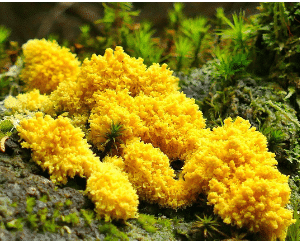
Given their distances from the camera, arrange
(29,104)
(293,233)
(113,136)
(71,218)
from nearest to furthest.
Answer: (71,218) < (293,233) < (113,136) < (29,104)

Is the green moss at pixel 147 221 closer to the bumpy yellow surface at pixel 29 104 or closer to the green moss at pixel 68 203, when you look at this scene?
the green moss at pixel 68 203

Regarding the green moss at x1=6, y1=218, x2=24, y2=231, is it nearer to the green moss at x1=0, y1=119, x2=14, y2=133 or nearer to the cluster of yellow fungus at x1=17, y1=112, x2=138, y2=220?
the cluster of yellow fungus at x1=17, y1=112, x2=138, y2=220

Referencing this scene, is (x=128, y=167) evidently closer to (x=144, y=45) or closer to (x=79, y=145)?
(x=79, y=145)

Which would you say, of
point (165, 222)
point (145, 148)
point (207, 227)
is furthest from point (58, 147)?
point (207, 227)

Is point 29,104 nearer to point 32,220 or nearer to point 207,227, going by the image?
point 32,220

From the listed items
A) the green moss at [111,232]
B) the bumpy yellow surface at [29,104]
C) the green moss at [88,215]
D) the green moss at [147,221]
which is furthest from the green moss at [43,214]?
the bumpy yellow surface at [29,104]

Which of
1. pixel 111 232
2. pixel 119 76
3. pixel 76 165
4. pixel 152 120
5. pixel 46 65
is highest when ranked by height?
pixel 46 65
